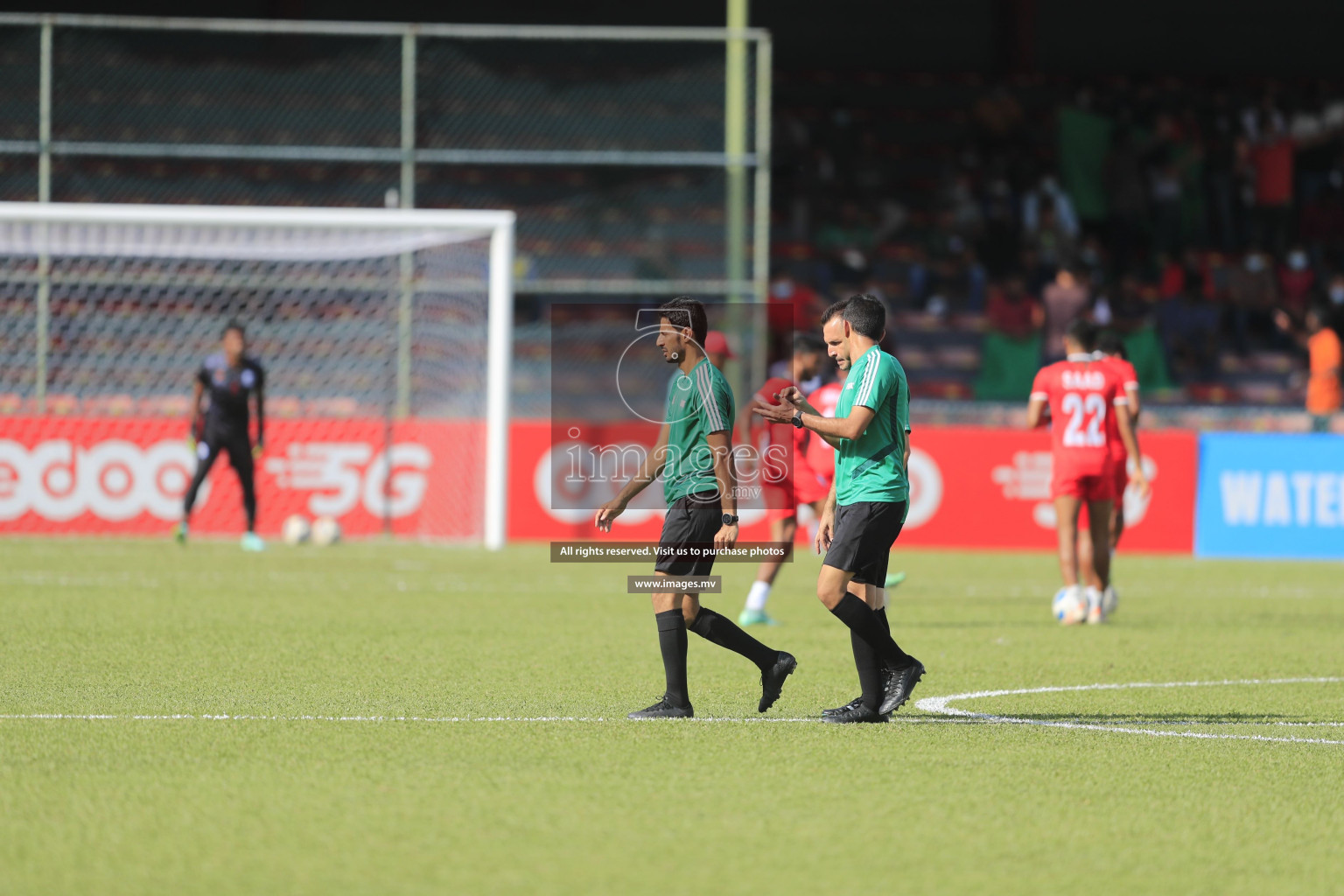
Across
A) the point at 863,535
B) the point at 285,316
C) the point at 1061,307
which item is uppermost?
the point at 1061,307

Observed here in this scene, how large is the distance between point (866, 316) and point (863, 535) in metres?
0.90

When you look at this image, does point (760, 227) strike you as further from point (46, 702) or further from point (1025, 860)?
point (1025, 860)

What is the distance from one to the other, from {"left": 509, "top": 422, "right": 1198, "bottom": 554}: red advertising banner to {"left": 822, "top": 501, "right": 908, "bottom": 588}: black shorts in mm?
11562

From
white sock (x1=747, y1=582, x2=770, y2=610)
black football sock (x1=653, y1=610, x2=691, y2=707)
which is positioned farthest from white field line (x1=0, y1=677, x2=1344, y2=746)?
white sock (x1=747, y1=582, x2=770, y2=610)

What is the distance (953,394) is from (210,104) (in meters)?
10.6

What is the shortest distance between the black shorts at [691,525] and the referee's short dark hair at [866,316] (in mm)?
899

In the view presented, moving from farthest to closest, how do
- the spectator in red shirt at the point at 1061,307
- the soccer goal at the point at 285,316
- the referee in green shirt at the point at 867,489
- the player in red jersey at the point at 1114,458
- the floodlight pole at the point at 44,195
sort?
1. the spectator in red shirt at the point at 1061,307
2. the floodlight pole at the point at 44,195
3. the soccer goal at the point at 285,316
4. the player in red jersey at the point at 1114,458
5. the referee in green shirt at the point at 867,489

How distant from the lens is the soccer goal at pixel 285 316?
701 inches

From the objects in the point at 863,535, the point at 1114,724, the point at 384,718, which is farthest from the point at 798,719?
the point at 384,718

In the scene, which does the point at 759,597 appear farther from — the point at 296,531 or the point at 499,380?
the point at 296,531

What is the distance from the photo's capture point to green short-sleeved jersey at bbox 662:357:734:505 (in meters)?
7.27

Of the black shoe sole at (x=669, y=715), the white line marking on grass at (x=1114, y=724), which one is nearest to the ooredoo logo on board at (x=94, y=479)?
the white line marking on grass at (x=1114, y=724)

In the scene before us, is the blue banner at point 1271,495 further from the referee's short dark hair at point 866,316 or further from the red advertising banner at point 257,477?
the referee's short dark hair at point 866,316

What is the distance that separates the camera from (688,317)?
7391 mm
